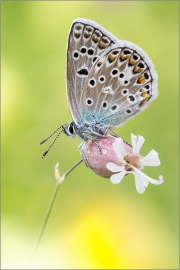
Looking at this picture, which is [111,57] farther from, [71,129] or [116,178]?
[116,178]

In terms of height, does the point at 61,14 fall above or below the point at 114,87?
above

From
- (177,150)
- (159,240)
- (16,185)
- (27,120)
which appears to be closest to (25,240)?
(16,185)

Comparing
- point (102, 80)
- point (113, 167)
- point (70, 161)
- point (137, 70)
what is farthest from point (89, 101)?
point (70, 161)

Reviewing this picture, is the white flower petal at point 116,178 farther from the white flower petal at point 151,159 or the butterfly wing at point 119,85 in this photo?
the butterfly wing at point 119,85

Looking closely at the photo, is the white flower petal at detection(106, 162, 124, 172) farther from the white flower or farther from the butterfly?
the butterfly

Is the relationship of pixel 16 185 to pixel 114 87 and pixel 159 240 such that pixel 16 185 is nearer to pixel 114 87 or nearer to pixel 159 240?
pixel 159 240

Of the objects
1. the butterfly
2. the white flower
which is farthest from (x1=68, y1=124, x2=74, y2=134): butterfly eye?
the white flower

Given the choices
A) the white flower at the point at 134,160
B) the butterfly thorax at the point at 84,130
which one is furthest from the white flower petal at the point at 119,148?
the butterfly thorax at the point at 84,130
